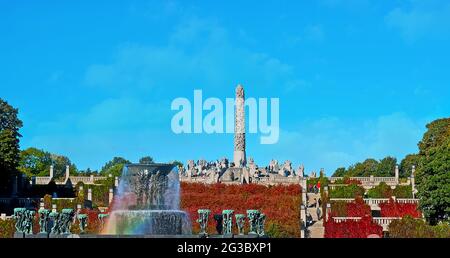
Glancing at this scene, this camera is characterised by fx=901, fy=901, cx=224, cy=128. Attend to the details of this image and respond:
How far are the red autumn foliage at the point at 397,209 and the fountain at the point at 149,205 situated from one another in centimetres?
2573

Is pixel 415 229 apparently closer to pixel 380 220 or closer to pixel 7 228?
pixel 380 220

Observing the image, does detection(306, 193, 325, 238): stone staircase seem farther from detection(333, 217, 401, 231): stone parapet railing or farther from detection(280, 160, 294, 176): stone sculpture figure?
detection(280, 160, 294, 176): stone sculpture figure

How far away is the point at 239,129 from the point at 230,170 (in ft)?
60.1

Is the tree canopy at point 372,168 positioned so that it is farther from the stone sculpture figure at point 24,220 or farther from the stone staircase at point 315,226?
the stone sculpture figure at point 24,220

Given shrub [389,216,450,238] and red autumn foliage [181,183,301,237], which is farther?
red autumn foliage [181,183,301,237]

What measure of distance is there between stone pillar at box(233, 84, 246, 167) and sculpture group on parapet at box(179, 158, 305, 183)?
5.08 m

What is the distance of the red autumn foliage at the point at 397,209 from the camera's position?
198 feet

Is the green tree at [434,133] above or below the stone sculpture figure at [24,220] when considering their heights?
above

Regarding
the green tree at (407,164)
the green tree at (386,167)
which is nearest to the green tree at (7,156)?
the green tree at (407,164)

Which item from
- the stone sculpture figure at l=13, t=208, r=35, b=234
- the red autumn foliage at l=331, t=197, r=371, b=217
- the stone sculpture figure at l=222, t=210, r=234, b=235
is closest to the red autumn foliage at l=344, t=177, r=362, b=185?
the red autumn foliage at l=331, t=197, r=371, b=217

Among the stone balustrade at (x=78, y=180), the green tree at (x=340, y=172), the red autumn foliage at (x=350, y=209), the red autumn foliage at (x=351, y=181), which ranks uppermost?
the green tree at (x=340, y=172)

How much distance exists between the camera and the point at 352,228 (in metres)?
54.1

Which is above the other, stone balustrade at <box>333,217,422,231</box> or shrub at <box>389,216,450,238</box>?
stone balustrade at <box>333,217,422,231</box>

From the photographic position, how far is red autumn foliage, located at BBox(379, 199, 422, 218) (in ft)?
198
